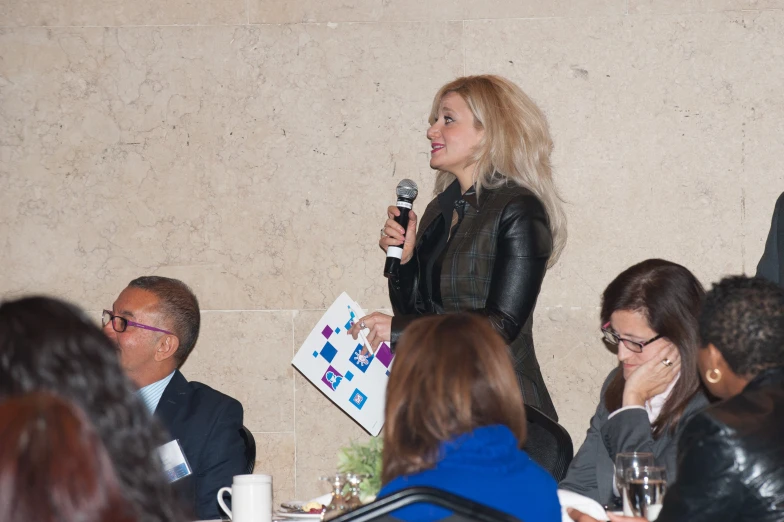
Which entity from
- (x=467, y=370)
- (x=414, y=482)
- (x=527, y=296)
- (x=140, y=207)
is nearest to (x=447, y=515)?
(x=414, y=482)

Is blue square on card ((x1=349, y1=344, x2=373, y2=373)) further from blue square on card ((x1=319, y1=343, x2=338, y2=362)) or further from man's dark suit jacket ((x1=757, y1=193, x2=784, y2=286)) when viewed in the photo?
man's dark suit jacket ((x1=757, y1=193, x2=784, y2=286))

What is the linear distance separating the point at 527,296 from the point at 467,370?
1647 mm

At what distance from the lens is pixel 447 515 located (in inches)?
68.5

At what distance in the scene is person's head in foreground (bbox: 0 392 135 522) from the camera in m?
0.82

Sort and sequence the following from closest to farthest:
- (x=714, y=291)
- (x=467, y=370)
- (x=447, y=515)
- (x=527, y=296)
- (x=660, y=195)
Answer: (x=447, y=515) < (x=467, y=370) < (x=714, y=291) < (x=527, y=296) < (x=660, y=195)

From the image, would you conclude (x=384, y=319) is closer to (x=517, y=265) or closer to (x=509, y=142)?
(x=517, y=265)

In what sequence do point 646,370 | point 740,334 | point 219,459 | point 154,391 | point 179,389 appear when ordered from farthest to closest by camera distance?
point 154,391
point 179,389
point 219,459
point 646,370
point 740,334

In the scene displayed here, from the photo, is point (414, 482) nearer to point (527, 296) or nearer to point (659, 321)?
point (659, 321)

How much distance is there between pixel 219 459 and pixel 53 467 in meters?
2.43

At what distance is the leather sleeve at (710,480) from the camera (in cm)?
184

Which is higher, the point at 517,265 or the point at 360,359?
the point at 517,265

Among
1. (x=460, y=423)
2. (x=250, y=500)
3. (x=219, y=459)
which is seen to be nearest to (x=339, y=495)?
(x=250, y=500)

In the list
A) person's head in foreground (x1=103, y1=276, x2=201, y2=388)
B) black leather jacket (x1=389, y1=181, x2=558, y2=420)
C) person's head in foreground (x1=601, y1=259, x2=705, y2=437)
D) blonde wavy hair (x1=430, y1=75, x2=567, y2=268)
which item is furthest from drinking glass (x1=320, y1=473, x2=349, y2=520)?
blonde wavy hair (x1=430, y1=75, x2=567, y2=268)

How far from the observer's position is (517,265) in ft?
11.4
